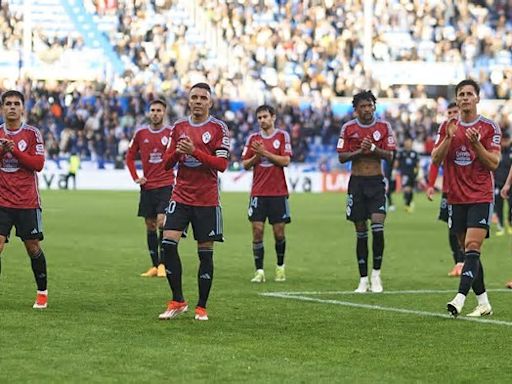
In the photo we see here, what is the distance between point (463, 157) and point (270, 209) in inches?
202

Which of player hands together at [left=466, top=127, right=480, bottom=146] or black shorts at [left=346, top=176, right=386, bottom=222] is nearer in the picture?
player hands together at [left=466, top=127, right=480, bottom=146]

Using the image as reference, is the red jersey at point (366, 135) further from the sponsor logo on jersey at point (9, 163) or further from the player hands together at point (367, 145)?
the sponsor logo on jersey at point (9, 163)

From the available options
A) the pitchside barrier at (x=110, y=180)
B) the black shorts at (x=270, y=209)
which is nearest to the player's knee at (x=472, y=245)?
the black shorts at (x=270, y=209)

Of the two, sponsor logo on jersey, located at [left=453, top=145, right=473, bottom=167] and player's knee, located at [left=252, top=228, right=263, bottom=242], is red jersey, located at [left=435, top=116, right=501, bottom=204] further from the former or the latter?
player's knee, located at [left=252, top=228, right=263, bottom=242]

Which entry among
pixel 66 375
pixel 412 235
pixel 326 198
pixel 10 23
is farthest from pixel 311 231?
pixel 10 23

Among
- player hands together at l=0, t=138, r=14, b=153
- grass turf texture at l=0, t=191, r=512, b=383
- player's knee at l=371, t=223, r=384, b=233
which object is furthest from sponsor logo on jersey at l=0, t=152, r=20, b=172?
player's knee at l=371, t=223, r=384, b=233

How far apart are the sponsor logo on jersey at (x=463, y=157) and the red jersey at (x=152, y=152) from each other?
595cm

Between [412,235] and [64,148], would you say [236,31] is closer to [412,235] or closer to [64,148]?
[64,148]

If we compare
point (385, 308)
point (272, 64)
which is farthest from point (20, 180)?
point (272, 64)

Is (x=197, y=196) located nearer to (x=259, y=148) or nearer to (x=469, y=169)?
(x=469, y=169)

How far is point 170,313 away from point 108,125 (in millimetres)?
39073

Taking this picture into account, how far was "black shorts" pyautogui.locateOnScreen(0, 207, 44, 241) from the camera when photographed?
12.9 meters

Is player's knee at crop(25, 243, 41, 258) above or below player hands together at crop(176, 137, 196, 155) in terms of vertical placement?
below

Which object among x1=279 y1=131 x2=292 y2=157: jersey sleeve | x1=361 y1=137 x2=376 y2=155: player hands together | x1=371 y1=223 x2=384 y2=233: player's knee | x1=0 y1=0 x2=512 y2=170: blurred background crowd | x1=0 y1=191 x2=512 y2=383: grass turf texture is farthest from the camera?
x1=0 y1=0 x2=512 y2=170: blurred background crowd
